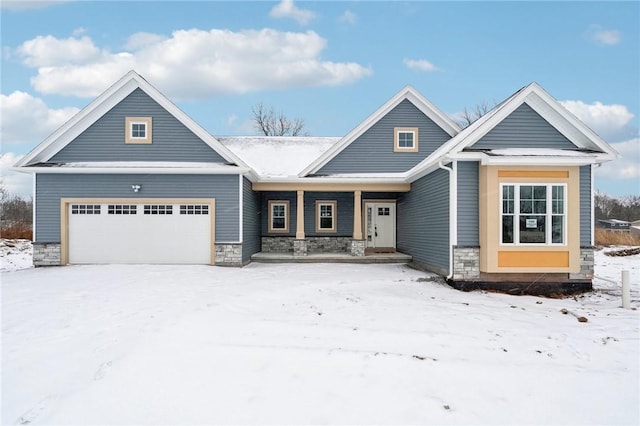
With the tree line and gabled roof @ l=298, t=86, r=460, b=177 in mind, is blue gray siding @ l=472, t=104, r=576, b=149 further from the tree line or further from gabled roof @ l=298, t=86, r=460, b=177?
the tree line

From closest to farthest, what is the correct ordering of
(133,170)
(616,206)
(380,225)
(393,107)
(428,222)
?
(428,222), (133,170), (393,107), (380,225), (616,206)

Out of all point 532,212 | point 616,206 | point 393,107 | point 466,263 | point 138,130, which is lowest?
point 466,263

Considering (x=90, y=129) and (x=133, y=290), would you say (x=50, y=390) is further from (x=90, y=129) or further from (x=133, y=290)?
(x=90, y=129)

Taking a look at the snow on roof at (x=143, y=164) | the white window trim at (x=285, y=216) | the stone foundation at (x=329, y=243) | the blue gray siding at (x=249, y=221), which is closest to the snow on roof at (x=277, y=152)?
the blue gray siding at (x=249, y=221)

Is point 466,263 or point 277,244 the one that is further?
point 277,244

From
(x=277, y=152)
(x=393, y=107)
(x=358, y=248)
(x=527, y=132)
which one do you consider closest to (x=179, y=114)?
(x=277, y=152)

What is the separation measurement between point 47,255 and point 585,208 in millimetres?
15780

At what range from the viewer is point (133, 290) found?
28.2ft

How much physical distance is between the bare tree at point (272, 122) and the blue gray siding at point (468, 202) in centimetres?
2575

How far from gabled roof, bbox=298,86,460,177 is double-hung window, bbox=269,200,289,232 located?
9.94ft

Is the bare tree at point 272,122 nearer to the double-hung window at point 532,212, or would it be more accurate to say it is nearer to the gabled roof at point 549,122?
the gabled roof at point 549,122

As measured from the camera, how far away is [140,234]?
12609mm

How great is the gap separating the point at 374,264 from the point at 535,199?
5.89 m

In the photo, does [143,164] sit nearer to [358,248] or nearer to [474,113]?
[358,248]
